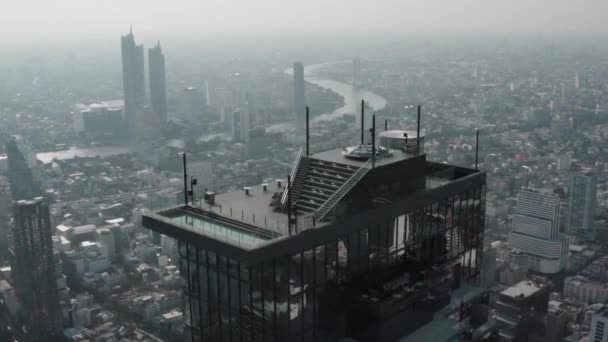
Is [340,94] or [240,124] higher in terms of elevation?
[340,94]

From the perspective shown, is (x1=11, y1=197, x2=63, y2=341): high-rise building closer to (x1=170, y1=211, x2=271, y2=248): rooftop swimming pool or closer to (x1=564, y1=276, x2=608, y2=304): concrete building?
(x1=170, y1=211, x2=271, y2=248): rooftop swimming pool

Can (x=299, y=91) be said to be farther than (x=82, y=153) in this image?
Yes

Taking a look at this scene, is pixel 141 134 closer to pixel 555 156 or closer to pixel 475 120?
pixel 475 120

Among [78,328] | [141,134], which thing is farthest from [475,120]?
[78,328]

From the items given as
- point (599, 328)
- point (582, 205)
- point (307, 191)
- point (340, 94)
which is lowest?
point (599, 328)

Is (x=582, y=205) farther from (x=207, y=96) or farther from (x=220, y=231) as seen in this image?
(x=207, y=96)

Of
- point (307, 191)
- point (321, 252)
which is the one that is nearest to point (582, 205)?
point (307, 191)

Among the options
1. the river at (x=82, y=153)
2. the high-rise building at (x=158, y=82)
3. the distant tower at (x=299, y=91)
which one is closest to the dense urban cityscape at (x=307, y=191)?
the high-rise building at (x=158, y=82)
